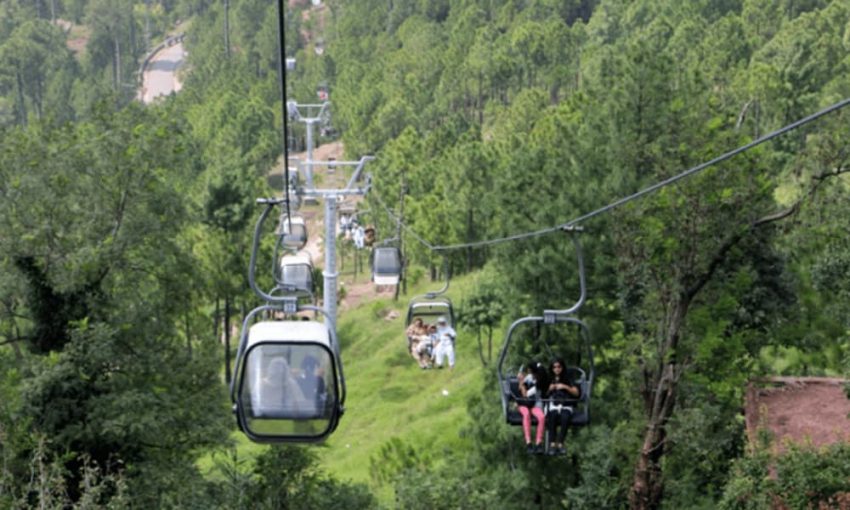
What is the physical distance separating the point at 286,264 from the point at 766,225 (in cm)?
1133

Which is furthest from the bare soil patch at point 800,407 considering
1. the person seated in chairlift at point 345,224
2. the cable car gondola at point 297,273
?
the person seated in chairlift at point 345,224

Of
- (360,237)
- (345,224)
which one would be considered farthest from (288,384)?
(360,237)

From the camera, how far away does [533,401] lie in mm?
13273

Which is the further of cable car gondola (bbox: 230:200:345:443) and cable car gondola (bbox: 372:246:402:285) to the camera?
cable car gondola (bbox: 372:246:402:285)

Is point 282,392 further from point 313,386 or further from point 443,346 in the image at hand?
point 443,346

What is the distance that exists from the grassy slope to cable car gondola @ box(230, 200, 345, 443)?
12.5 metres

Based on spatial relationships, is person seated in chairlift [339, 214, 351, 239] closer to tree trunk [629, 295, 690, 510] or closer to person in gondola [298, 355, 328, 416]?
tree trunk [629, 295, 690, 510]

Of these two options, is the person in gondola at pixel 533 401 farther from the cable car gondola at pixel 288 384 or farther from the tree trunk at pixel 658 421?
the tree trunk at pixel 658 421

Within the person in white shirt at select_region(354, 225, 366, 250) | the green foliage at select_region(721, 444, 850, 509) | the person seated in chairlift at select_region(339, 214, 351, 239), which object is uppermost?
the person seated in chairlift at select_region(339, 214, 351, 239)

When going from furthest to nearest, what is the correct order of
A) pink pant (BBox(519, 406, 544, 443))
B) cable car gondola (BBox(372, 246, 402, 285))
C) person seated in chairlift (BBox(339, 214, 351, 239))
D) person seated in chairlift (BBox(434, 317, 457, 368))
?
1. person seated in chairlift (BBox(339, 214, 351, 239))
2. cable car gondola (BBox(372, 246, 402, 285))
3. person seated in chairlift (BBox(434, 317, 457, 368))
4. pink pant (BBox(519, 406, 544, 443))

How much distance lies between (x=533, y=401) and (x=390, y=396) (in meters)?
21.7

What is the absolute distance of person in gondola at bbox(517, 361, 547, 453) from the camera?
13.2 metres

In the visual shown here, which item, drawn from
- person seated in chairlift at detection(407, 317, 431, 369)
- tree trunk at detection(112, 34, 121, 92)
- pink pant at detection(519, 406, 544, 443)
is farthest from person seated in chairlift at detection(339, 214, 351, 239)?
tree trunk at detection(112, 34, 121, 92)

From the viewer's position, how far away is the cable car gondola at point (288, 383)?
9.45m
